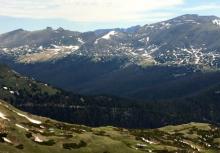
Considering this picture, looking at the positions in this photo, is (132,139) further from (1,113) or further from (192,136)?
(192,136)

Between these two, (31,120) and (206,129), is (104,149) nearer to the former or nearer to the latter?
(31,120)

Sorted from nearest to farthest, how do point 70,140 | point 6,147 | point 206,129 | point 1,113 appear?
point 6,147 < point 70,140 < point 1,113 < point 206,129

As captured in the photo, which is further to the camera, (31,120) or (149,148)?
(31,120)

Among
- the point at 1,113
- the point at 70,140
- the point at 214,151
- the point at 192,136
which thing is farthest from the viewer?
the point at 192,136

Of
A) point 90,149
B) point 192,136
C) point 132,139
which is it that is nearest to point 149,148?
point 132,139

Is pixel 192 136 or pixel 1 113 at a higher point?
pixel 1 113

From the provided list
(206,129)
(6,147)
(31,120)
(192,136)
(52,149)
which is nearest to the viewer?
(6,147)

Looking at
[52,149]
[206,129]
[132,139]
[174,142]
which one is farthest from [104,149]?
[206,129]

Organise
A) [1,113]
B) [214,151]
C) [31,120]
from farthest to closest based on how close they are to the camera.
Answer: [214,151] < [31,120] < [1,113]

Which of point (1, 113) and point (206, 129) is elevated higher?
point (1, 113)
